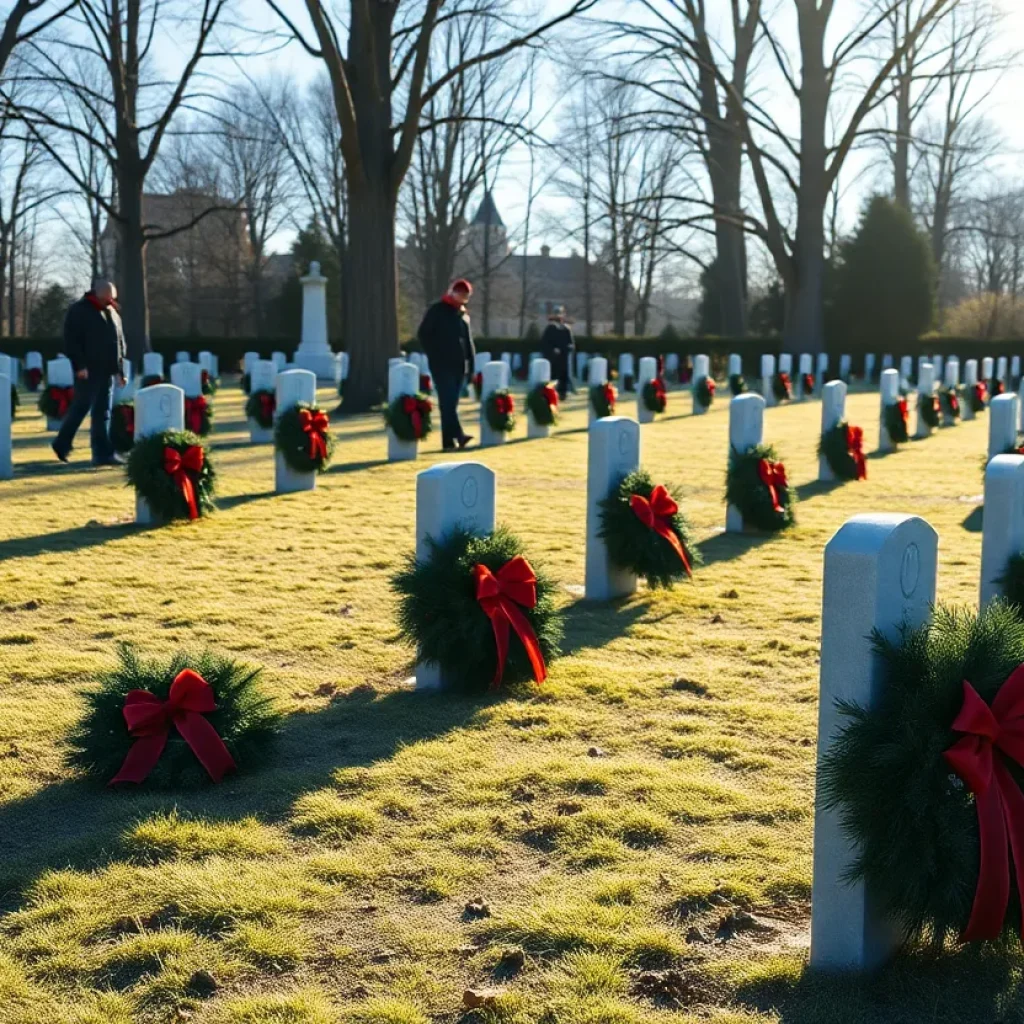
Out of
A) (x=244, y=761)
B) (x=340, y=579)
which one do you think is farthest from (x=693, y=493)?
(x=244, y=761)

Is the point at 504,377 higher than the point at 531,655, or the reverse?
the point at 504,377

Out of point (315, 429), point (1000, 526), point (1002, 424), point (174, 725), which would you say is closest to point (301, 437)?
point (315, 429)

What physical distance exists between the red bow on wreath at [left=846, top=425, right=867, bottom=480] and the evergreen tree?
102ft

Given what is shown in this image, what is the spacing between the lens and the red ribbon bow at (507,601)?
5207 millimetres

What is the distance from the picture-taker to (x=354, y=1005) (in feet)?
9.37

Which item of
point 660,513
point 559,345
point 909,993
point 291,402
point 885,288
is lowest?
point 909,993

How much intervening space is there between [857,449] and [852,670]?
34.1ft

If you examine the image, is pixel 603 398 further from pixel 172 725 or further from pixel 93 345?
pixel 172 725

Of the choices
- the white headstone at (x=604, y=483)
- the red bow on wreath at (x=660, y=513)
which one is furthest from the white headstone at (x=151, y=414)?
the red bow on wreath at (x=660, y=513)

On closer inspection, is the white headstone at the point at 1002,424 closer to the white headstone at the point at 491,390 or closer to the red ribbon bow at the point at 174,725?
the white headstone at the point at 491,390

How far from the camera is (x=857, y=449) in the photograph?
13.0 metres

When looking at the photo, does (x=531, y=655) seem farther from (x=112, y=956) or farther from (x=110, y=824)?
(x=112, y=956)

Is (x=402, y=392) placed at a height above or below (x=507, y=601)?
above

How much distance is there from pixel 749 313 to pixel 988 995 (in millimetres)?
51178
